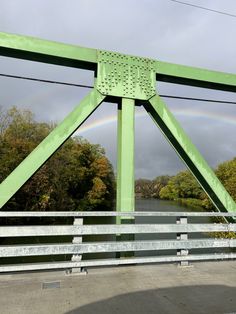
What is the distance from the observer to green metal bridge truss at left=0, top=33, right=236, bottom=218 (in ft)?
18.4

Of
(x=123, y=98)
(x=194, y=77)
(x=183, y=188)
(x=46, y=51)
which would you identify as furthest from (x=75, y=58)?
(x=183, y=188)

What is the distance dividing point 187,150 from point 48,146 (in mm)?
2405

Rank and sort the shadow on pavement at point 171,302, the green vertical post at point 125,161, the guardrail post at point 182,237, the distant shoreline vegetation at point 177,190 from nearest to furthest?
the shadow on pavement at point 171,302 → the guardrail post at point 182,237 → the green vertical post at point 125,161 → the distant shoreline vegetation at point 177,190

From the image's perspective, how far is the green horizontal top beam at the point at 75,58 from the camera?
18.3ft

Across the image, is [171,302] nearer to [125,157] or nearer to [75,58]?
[125,157]

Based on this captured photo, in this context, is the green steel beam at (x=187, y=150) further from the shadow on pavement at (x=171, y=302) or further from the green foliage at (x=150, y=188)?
the green foliage at (x=150, y=188)

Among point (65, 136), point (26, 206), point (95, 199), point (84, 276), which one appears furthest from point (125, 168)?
point (95, 199)

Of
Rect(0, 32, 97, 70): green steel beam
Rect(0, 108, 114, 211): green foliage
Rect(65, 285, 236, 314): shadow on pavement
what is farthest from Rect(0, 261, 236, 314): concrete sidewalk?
Rect(0, 108, 114, 211): green foliage

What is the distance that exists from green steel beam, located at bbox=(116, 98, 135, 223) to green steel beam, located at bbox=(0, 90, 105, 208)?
1.63ft

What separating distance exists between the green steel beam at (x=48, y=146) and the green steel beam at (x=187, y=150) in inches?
40.8

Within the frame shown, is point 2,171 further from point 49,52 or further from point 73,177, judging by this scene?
point 49,52

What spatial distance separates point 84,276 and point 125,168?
1.87 metres

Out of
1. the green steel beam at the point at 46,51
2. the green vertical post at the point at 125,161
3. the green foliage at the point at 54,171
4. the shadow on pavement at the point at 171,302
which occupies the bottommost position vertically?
the shadow on pavement at the point at 171,302

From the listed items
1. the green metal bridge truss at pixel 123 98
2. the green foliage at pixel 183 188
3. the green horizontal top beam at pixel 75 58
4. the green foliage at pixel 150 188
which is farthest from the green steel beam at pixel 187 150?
the green foliage at pixel 150 188
